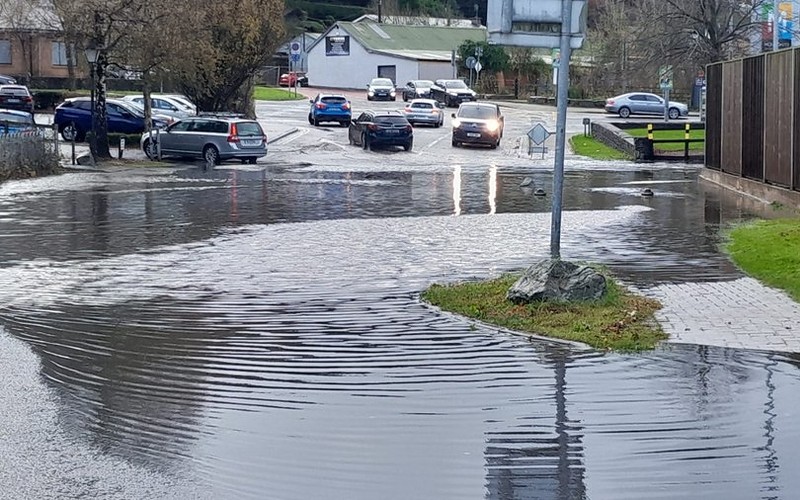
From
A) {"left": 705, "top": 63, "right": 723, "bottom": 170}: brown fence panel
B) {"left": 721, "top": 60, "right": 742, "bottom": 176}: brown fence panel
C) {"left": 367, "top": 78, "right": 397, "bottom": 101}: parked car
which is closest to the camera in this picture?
{"left": 721, "top": 60, "right": 742, "bottom": 176}: brown fence panel

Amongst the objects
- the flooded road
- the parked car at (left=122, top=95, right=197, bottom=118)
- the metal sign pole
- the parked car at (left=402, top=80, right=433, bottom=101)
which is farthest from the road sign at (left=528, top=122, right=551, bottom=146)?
the parked car at (left=402, top=80, right=433, bottom=101)

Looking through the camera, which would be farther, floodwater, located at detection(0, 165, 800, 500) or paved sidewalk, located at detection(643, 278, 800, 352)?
paved sidewalk, located at detection(643, 278, 800, 352)

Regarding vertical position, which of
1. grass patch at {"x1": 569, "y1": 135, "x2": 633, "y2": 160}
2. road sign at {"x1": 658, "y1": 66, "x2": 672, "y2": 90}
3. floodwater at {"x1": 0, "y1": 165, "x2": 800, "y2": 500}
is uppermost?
road sign at {"x1": 658, "y1": 66, "x2": 672, "y2": 90}

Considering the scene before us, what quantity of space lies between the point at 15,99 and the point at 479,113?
2218cm

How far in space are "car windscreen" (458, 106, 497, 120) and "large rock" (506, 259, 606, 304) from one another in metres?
34.4

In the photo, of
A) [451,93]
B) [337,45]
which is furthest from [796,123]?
[337,45]

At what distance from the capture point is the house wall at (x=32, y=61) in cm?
7100

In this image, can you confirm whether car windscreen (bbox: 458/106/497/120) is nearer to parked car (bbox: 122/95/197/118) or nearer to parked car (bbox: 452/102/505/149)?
parked car (bbox: 452/102/505/149)

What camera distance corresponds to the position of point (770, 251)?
15266mm

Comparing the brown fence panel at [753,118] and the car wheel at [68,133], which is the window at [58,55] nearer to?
the car wheel at [68,133]

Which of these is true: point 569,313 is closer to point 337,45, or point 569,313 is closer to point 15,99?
point 15,99

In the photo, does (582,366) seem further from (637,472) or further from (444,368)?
(637,472)

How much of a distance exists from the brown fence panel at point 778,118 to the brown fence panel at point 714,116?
4906 mm

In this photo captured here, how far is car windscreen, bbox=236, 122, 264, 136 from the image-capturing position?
123 feet
